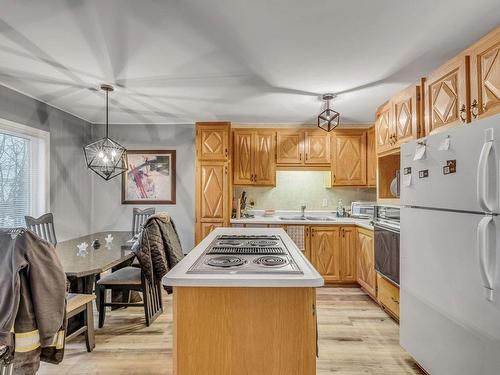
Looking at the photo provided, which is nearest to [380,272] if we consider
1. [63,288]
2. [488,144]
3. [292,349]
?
[488,144]

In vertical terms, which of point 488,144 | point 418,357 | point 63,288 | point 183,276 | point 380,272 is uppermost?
point 488,144

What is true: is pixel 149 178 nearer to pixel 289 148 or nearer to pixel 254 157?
pixel 254 157

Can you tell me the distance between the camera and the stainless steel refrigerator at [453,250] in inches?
54.3

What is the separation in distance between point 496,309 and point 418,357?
86cm

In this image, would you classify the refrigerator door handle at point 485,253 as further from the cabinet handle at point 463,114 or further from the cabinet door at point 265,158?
the cabinet door at point 265,158

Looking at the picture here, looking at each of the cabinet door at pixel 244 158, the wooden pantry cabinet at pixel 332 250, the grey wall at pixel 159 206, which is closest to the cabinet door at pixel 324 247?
the wooden pantry cabinet at pixel 332 250

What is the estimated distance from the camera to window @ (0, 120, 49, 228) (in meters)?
3.17

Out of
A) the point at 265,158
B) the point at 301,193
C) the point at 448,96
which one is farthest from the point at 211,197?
the point at 448,96

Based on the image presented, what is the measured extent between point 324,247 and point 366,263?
585mm

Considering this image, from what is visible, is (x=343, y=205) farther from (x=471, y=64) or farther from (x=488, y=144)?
(x=488, y=144)

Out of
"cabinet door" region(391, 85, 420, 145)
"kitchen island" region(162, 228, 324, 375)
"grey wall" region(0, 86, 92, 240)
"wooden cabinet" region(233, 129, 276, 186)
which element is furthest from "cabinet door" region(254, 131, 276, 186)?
"kitchen island" region(162, 228, 324, 375)

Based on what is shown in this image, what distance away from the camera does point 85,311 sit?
2297 mm

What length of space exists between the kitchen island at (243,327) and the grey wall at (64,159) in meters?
3.17

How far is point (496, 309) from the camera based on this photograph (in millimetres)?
1364
